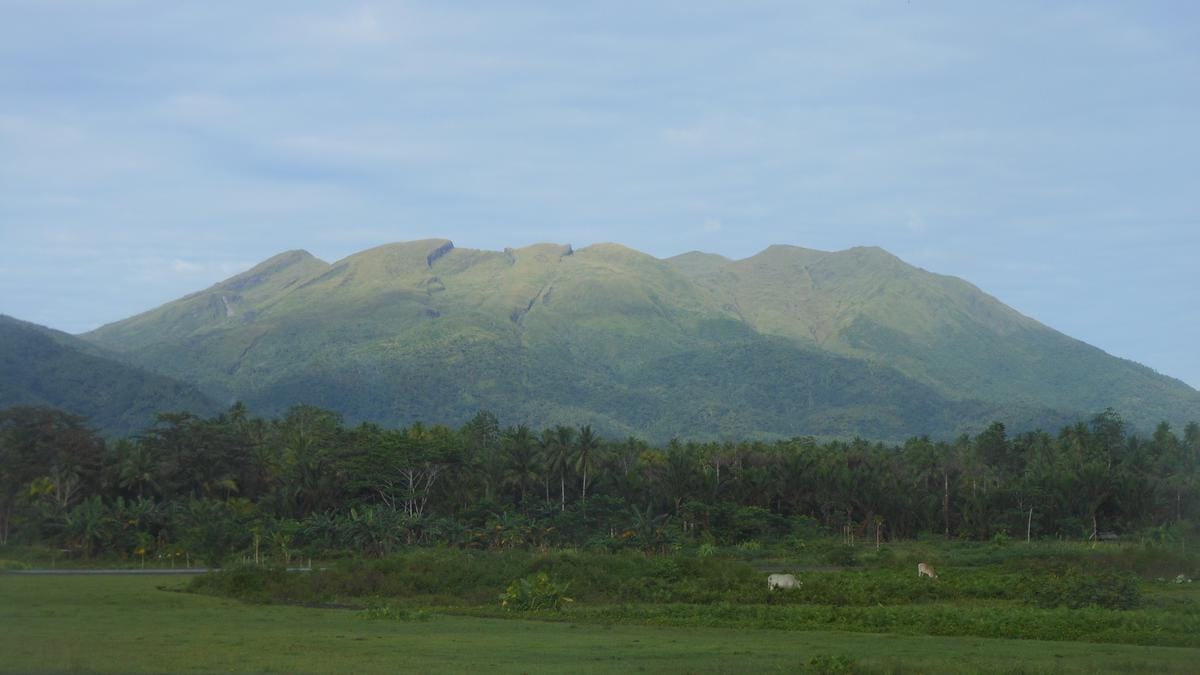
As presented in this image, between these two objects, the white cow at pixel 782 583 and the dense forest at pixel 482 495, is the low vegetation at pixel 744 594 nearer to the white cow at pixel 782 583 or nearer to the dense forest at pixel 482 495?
the white cow at pixel 782 583

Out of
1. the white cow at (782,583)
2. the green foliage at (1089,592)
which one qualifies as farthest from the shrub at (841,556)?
the green foliage at (1089,592)

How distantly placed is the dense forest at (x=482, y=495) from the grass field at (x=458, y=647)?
28.8 meters

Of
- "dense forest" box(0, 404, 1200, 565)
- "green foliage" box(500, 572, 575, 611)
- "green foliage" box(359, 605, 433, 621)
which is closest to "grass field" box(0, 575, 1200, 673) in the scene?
"green foliage" box(359, 605, 433, 621)

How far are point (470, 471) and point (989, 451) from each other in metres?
54.7

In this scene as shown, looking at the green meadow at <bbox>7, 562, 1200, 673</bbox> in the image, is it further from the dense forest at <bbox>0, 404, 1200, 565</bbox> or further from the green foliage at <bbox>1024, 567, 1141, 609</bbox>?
the dense forest at <bbox>0, 404, 1200, 565</bbox>

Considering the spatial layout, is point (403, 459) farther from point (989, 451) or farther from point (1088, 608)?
point (989, 451)

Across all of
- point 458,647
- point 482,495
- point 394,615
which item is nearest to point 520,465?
point 482,495

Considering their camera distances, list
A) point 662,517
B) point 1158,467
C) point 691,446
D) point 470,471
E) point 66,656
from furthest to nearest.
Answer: point 691,446 < point 1158,467 < point 470,471 < point 662,517 < point 66,656

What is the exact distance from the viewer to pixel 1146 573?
59.7m

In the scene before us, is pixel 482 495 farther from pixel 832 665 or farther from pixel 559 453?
pixel 832 665

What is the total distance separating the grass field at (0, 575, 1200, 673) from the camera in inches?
1128

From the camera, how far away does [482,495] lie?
8750 cm

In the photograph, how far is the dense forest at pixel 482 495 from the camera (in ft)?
237

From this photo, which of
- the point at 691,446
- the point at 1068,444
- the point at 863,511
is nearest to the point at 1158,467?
the point at 1068,444
